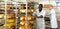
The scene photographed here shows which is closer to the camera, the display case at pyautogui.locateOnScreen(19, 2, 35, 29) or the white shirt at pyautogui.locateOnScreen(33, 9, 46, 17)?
the display case at pyautogui.locateOnScreen(19, 2, 35, 29)

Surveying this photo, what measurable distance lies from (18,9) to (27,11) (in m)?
0.16

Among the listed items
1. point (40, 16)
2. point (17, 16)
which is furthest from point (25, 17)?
point (40, 16)

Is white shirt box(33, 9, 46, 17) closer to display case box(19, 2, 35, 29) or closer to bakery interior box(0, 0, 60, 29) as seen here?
bakery interior box(0, 0, 60, 29)

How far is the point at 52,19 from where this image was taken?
195 centimetres

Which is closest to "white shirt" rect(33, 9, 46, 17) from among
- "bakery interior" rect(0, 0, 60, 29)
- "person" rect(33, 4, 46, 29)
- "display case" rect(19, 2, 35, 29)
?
"person" rect(33, 4, 46, 29)

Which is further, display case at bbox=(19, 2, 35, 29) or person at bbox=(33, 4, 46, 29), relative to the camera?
person at bbox=(33, 4, 46, 29)

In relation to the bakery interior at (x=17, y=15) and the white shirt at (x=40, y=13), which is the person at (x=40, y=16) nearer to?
the white shirt at (x=40, y=13)

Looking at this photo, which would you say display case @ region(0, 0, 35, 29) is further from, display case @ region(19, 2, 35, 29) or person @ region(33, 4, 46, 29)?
person @ region(33, 4, 46, 29)

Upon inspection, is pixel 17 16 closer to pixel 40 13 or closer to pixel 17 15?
pixel 17 15

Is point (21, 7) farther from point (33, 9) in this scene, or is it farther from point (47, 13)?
point (47, 13)

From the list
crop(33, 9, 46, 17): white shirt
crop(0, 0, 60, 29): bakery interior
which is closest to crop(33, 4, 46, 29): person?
crop(33, 9, 46, 17): white shirt

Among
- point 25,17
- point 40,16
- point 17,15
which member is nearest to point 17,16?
point 17,15

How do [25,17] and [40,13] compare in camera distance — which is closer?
Result: [25,17]

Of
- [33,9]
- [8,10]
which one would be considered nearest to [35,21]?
[33,9]
